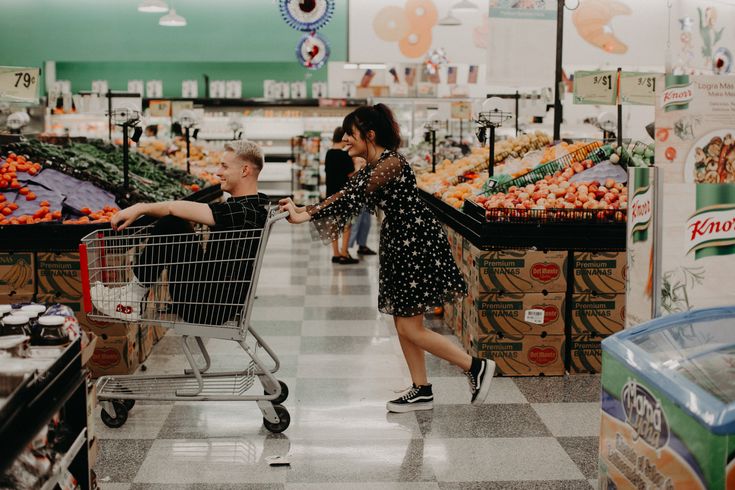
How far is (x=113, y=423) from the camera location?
12.8ft

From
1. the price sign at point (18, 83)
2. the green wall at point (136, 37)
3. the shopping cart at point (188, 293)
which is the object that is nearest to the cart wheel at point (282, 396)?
the shopping cart at point (188, 293)

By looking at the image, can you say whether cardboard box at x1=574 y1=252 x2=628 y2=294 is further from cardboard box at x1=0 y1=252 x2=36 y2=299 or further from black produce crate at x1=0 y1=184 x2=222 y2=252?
cardboard box at x1=0 y1=252 x2=36 y2=299

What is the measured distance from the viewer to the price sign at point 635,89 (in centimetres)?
551

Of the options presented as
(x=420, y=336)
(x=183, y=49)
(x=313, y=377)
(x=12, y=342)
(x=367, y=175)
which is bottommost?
(x=313, y=377)

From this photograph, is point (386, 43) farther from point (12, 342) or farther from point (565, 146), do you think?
point (12, 342)

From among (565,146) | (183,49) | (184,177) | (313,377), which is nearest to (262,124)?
(183,49)

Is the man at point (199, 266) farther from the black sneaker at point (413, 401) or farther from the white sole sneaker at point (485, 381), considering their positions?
the white sole sneaker at point (485, 381)

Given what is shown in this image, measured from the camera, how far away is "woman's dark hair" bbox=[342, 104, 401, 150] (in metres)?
4.09

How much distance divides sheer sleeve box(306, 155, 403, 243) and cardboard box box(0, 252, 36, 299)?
1.71m

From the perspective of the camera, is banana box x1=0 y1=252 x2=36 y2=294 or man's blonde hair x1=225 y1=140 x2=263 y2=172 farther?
banana box x1=0 y1=252 x2=36 y2=294

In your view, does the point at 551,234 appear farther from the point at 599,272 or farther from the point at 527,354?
the point at 527,354

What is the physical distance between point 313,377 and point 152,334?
1.27 m

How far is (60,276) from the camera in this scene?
454cm

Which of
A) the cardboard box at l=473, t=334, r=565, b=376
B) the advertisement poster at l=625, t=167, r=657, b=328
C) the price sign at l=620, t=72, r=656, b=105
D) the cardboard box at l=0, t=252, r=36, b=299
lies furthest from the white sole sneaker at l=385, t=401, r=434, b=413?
the price sign at l=620, t=72, r=656, b=105
